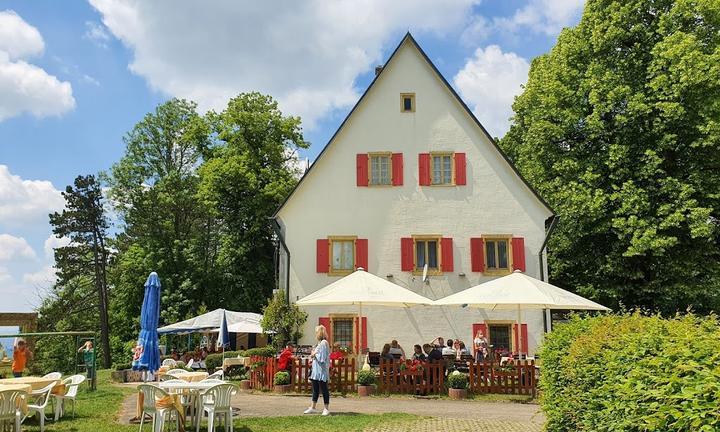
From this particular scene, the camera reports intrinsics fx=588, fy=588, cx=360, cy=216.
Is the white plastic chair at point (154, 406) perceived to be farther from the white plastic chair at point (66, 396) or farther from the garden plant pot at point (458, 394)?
the garden plant pot at point (458, 394)

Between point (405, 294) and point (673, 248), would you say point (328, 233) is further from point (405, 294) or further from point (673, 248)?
point (673, 248)

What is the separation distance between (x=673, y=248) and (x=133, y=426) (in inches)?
739

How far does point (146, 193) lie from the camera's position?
36.2m

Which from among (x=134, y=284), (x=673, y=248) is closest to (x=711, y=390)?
(x=673, y=248)

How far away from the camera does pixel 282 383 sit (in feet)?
47.8

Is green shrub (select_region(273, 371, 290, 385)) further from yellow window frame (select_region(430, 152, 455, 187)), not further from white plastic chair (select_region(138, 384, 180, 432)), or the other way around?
yellow window frame (select_region(430, 152, 455, 187))

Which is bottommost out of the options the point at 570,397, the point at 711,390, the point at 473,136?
the point at 570,397

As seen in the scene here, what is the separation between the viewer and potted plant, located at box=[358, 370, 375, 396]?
546 inches

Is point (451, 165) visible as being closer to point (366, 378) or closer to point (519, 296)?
point (519, 296)

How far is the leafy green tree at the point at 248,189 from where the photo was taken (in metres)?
32.0

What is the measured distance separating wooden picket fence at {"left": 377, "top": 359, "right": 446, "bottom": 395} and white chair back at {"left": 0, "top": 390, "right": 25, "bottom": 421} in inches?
310

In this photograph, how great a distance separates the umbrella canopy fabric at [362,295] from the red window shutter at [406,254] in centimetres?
464

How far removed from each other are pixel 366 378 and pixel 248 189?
19.8 meters

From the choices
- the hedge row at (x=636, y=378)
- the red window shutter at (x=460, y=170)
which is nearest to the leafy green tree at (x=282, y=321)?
the red window shutter at (x=460, y=170)
